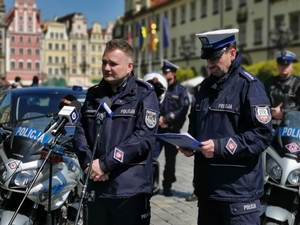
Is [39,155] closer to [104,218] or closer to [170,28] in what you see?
[104,218]

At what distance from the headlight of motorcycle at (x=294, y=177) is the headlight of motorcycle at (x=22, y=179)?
6.99 feet

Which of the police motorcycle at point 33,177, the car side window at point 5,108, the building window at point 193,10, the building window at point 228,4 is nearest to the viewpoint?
the police motorcycle at point 33,177

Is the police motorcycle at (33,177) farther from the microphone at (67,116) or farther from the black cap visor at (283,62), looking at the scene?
the black cap visor at (283,62)

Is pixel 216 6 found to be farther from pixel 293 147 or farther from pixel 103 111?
pixel 103 111

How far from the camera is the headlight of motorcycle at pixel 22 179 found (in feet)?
13.6

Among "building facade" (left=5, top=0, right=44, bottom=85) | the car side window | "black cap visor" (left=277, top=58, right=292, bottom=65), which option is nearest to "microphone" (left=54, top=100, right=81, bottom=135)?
the car side window

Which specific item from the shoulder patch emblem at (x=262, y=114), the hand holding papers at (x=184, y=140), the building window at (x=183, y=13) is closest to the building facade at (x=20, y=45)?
the hand holding papers at (x=184, y=140)

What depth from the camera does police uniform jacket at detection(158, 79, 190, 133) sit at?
25.9 feet

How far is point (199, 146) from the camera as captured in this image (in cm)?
331

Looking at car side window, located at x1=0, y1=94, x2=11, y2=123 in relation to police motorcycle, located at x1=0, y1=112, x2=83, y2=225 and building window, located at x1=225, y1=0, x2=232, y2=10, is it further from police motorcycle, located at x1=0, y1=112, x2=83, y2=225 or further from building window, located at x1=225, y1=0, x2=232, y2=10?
building window, located at x1=225, y1=0, x2=232, y2=10

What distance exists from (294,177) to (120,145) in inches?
68.0

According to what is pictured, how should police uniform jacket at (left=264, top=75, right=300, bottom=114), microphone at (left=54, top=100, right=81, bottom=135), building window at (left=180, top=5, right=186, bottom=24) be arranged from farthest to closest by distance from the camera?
1. building window at (left=180, top=5, right=186, bottom=24)
2. police uniform jacket at (left=264, top=75, right=300, bottom=114)
3. microphone at (left=54, top=100, right=81, bottom=135)

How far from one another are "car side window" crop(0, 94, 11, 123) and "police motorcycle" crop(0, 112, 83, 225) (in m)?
1.89

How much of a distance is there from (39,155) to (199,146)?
1.57 metres
